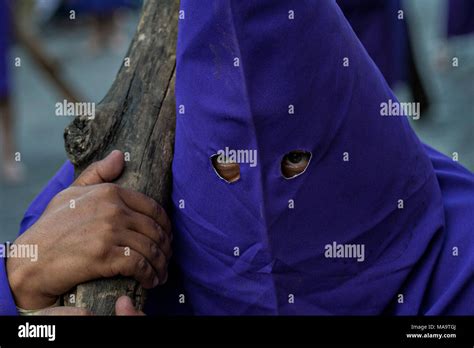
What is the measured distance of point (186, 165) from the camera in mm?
2467

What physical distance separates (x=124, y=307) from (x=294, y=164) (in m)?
0.50

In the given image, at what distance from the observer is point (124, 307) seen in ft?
7.66

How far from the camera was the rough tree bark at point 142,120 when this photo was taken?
99.6 inches

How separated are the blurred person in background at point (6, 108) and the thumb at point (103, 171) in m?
4.81

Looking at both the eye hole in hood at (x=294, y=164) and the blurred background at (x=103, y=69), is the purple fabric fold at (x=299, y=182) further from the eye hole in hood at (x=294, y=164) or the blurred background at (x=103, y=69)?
the blurred background at (x=103, y=69)

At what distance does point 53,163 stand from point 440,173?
5.33 m

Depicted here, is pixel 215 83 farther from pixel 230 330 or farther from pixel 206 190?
pixel 230 330

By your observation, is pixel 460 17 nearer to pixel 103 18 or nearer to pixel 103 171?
pixel 103 18
